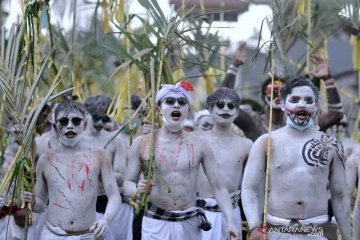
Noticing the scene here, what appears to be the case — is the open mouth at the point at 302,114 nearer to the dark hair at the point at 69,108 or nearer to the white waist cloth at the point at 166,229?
the white waist cloth at the point at 166,229

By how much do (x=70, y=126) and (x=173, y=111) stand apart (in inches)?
35.0

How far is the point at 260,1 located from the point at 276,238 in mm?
3977

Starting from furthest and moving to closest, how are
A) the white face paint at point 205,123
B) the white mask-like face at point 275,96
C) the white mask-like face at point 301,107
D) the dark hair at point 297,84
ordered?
1. the white face paint at point 205,123
2. the white mask-like face at point 275,96
3. the dark hair at point 297,84
4. the white mask-like face at point 301,107

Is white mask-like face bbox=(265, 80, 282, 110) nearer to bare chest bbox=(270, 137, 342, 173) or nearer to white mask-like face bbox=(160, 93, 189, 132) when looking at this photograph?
white mask-like face bbox=(160, 93, 189, 132)

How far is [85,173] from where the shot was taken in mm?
9430

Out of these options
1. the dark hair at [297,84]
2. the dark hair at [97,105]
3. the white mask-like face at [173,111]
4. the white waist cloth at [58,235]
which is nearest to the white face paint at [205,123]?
the dark hair at [97,105]

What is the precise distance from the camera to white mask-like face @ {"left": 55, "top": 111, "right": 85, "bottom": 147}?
9477mm

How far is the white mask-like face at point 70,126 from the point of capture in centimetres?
948

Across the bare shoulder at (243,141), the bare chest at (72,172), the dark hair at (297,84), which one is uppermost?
the dark hair at (297,84)

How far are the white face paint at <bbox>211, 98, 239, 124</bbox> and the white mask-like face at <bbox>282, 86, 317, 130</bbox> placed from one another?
7.39 feet

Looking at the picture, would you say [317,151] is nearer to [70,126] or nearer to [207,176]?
[207,176]

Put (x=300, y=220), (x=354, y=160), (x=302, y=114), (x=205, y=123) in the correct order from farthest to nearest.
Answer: (x=205, y=123)
(x=354, y=160)
(x=302, y=114)
(x=300, y=220)

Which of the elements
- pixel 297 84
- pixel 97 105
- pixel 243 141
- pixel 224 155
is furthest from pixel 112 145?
pixel 297 84

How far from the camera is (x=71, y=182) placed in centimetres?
939
